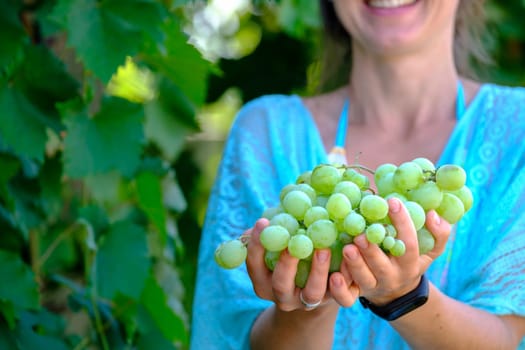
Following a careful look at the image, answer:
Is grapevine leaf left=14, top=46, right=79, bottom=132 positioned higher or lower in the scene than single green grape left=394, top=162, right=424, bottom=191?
lower

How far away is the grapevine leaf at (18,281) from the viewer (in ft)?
6.09

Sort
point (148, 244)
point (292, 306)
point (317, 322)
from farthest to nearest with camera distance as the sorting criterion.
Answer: point (148, 244)
point (317, 322)
point (292, 306)

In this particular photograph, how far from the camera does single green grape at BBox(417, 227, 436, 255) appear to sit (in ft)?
4.23

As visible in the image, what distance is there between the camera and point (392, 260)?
1.29 m

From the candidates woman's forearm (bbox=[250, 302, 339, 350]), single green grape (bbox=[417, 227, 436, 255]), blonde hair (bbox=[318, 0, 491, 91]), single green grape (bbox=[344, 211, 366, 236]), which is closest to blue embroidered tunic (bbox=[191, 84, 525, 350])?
woman's forearm (bbox=[250, 302, 339, 350])

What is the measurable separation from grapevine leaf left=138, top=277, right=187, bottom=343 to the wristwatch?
855mm

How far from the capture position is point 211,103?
3021 millimetres

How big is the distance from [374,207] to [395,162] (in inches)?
24.8

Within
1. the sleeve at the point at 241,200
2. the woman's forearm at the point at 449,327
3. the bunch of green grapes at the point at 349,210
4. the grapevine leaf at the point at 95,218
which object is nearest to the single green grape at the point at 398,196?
the bunch of green grapes at the point at 349,210

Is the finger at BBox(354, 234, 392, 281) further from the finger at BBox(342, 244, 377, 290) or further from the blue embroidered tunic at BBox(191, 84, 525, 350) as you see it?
the blue embroidered tunic at BBox(191, 84, 525, 350)

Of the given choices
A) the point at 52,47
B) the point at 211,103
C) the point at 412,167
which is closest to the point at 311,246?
the point at 412,167

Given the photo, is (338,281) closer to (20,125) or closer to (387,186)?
(387,186)

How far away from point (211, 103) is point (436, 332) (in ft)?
5.44

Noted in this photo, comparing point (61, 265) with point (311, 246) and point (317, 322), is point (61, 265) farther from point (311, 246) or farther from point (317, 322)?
point (311, 246)
